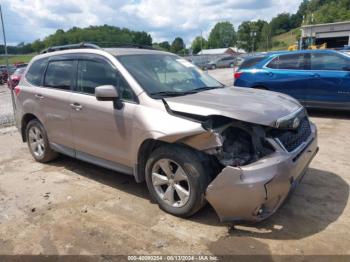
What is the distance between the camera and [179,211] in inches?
148

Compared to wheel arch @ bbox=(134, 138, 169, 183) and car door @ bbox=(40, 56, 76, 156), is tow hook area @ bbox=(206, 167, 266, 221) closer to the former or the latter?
wheel arch @ bbox=(134, 138, 169, 183)

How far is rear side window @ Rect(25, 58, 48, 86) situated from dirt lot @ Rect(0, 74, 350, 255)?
59.8 inches

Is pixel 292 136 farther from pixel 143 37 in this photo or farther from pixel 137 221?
pixel 143 37

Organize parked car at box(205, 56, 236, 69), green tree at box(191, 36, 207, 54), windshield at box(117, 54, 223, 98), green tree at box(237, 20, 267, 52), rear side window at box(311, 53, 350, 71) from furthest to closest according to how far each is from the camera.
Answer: green tree at box(191, 36, 207, 54)
green tree at box(237, 20, 267, 52)
parked car at box(205, 56, 236, 69)
rear side window at box(311, 53, 350, 71)
windshield at box(117, 54, 223, 98)

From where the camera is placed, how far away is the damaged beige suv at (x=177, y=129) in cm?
333

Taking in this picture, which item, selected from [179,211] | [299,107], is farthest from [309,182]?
[179,211]

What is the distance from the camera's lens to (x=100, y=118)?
436 cm

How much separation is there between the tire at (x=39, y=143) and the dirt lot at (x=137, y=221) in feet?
1.52

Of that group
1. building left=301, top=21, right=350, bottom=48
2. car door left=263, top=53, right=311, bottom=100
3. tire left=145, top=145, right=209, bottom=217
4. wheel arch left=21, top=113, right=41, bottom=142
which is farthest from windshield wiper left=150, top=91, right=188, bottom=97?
building left=301, top=21, right=350, bottom=48

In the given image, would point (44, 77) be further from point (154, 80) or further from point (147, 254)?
point (147, 254)

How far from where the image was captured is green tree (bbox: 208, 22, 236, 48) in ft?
438

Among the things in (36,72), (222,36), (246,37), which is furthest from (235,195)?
(222,36)

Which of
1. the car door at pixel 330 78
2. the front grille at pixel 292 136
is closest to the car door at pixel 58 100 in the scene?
the front grille at pixel 292 136

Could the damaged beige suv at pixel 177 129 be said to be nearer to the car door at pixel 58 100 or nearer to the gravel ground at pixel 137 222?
the car door at pixel 58 100
